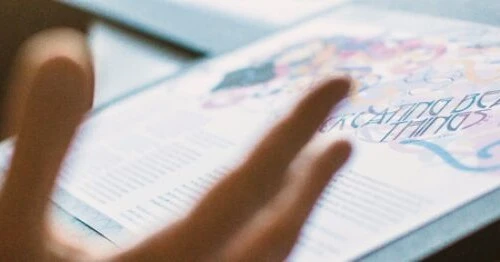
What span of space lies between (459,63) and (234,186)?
0.27 m

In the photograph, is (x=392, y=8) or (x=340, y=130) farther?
(x=392, y=8)

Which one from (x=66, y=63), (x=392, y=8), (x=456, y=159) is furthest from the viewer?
(x=392, y=8)

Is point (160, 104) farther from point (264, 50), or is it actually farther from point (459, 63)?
point (459, 63)

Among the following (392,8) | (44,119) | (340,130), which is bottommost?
(44,119)

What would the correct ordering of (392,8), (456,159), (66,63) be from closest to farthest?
(66,63), (456,159), (392,8)

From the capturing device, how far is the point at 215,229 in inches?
11.0

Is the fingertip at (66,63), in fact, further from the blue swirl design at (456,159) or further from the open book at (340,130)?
the blue swirl design at (456,159)

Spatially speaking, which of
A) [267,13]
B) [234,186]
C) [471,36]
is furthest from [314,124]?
[267,13]

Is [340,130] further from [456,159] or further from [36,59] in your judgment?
[36,59]

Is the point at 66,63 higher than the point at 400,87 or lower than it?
lower

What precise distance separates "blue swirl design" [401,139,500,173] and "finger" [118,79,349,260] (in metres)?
0.12

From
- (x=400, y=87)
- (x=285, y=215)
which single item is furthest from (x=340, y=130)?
(x=285, y=215)

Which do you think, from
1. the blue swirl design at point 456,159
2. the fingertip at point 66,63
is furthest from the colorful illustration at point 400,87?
the fingertip at point 66,63

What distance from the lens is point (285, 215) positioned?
0.28 m
